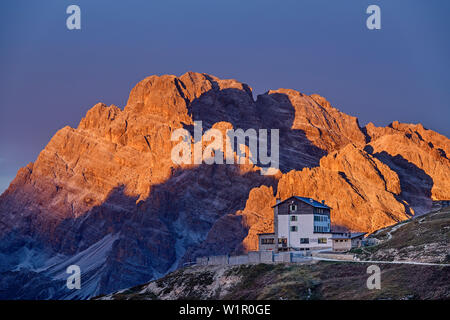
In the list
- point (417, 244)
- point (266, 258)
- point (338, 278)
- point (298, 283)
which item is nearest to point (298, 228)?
point (266, 258)

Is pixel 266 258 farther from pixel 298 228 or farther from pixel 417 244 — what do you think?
pixel 298 228

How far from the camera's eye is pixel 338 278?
95938mm

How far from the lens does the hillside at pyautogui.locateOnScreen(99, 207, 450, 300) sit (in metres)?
83.9

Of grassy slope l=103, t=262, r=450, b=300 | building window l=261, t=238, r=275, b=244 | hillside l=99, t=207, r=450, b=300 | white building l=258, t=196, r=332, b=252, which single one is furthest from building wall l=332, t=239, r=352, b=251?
grassy slope l=103, t=262, r=450, b=300

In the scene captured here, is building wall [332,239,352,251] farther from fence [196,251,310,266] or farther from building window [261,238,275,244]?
building window [261,238,275,244]

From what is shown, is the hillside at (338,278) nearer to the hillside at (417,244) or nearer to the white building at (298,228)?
the hillside at (417,244)

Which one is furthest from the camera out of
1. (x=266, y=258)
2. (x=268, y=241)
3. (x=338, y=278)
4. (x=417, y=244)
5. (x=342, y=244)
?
(x=268, y=241)

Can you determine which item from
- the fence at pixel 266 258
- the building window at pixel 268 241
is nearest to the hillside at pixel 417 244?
the fence at pixel 266 258

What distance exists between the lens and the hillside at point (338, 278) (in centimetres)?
8394

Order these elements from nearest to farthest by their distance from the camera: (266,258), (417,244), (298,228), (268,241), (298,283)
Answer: (298,283) < (417,244) < (266,258) < (298,228) < (268,241)
